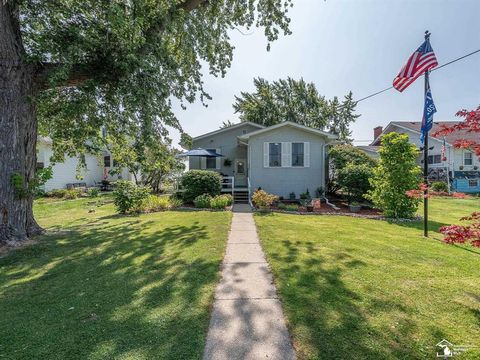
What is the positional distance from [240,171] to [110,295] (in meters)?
14.8

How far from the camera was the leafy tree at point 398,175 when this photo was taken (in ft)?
31.8

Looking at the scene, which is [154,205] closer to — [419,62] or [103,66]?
[103,66]

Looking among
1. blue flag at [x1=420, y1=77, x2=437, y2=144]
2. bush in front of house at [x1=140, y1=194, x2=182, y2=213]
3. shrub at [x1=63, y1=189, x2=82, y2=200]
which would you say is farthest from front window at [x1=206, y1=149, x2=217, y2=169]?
blue flag at [x1=420, y1=77, x2=437, y2=144]

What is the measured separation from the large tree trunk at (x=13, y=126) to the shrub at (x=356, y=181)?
41.2 feet

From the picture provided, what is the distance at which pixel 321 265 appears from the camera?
15.5ft

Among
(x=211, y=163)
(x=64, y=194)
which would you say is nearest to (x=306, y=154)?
(x=211, y=163)

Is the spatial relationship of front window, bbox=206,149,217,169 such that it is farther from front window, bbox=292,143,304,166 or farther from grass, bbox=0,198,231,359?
grass, bbox=0,198,231,359

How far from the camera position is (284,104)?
3131cm

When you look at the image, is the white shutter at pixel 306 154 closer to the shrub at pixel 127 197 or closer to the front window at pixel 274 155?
the front window at pixel 274 155

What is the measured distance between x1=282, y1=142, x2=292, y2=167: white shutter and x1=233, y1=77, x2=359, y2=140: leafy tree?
16109 mm

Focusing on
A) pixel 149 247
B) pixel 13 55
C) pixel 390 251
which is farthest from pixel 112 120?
pixel 390 251

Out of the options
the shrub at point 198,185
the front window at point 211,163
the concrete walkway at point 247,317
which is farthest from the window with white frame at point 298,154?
the concrete walkway at point 247,317

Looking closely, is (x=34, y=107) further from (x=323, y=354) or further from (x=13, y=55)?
(x=323, y=354)

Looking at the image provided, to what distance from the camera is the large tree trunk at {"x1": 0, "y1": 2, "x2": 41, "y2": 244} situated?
6160 mm
